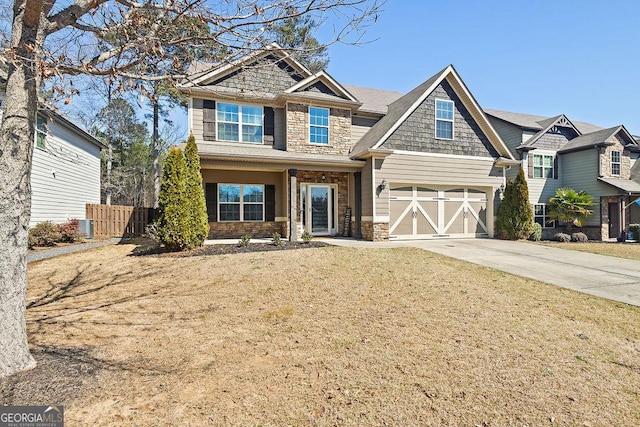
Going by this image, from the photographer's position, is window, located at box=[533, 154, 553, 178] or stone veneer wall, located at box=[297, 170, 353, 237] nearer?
stone veneer wall, located at box=[297, 170, 353, 237]

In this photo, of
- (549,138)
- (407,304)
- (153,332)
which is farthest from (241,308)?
(549,138)

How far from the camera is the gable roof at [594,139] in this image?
16555 mm

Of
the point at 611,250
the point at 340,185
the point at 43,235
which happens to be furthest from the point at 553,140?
the point at 43,235

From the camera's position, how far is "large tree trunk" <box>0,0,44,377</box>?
2.74 metres

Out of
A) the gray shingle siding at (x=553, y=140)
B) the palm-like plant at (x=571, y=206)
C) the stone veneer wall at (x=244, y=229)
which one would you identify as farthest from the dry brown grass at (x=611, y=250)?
the stone veneer wall at (x=244, y=229)

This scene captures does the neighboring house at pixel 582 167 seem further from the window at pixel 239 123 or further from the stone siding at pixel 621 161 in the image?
the window at pixel 239 123

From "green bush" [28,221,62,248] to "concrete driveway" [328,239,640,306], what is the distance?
1319 centimetres

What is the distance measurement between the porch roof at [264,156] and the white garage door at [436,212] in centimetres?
252

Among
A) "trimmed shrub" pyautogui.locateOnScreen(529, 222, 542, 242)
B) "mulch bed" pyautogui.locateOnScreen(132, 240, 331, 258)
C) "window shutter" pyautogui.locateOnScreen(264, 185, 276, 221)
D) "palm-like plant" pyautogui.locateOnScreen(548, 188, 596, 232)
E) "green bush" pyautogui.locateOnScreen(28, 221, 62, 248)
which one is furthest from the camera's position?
"palm-like plant" pyautogui.locateOnScreen(548, 188, 596, 232)

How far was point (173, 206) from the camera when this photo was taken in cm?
862

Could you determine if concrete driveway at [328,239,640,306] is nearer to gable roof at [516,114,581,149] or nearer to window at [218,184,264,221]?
window at [218,184,264,221]

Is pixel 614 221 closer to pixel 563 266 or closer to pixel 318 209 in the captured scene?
pixel 563 266

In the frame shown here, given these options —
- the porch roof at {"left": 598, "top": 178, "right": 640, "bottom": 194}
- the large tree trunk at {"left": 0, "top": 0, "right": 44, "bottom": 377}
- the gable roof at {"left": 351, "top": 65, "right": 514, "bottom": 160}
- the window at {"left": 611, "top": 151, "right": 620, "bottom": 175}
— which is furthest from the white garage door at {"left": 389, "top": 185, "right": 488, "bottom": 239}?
the large tree trunk at {"left": 0, "top": 0, "right": 44, "bottom": 377}

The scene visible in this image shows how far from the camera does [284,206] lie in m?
12.7
